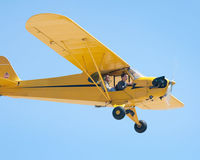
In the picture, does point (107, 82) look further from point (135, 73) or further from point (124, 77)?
point (135, 73)

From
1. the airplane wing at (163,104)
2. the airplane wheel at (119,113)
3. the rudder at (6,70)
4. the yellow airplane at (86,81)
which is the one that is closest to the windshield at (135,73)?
the yellow airplane at (86,81)

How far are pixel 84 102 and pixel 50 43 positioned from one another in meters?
2.47

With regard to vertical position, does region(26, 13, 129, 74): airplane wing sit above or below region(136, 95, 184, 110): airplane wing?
above

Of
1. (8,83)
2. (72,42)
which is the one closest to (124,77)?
(72,42)

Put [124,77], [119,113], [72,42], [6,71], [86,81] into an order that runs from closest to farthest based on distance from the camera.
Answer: [119,113], [72,42], [124,77], [86,81], [6,71]

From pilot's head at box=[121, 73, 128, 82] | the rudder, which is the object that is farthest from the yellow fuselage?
the rudder

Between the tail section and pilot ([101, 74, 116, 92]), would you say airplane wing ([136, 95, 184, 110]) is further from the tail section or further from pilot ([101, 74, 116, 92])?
the tail section

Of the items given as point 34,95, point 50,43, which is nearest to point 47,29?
point 50,43

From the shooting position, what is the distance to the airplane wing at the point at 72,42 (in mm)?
10647

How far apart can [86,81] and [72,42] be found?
168 centimetres

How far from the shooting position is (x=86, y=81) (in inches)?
512

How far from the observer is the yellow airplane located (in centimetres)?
1129

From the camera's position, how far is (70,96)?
13.1 m

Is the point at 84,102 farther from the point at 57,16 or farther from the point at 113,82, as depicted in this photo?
the point at 57,16
